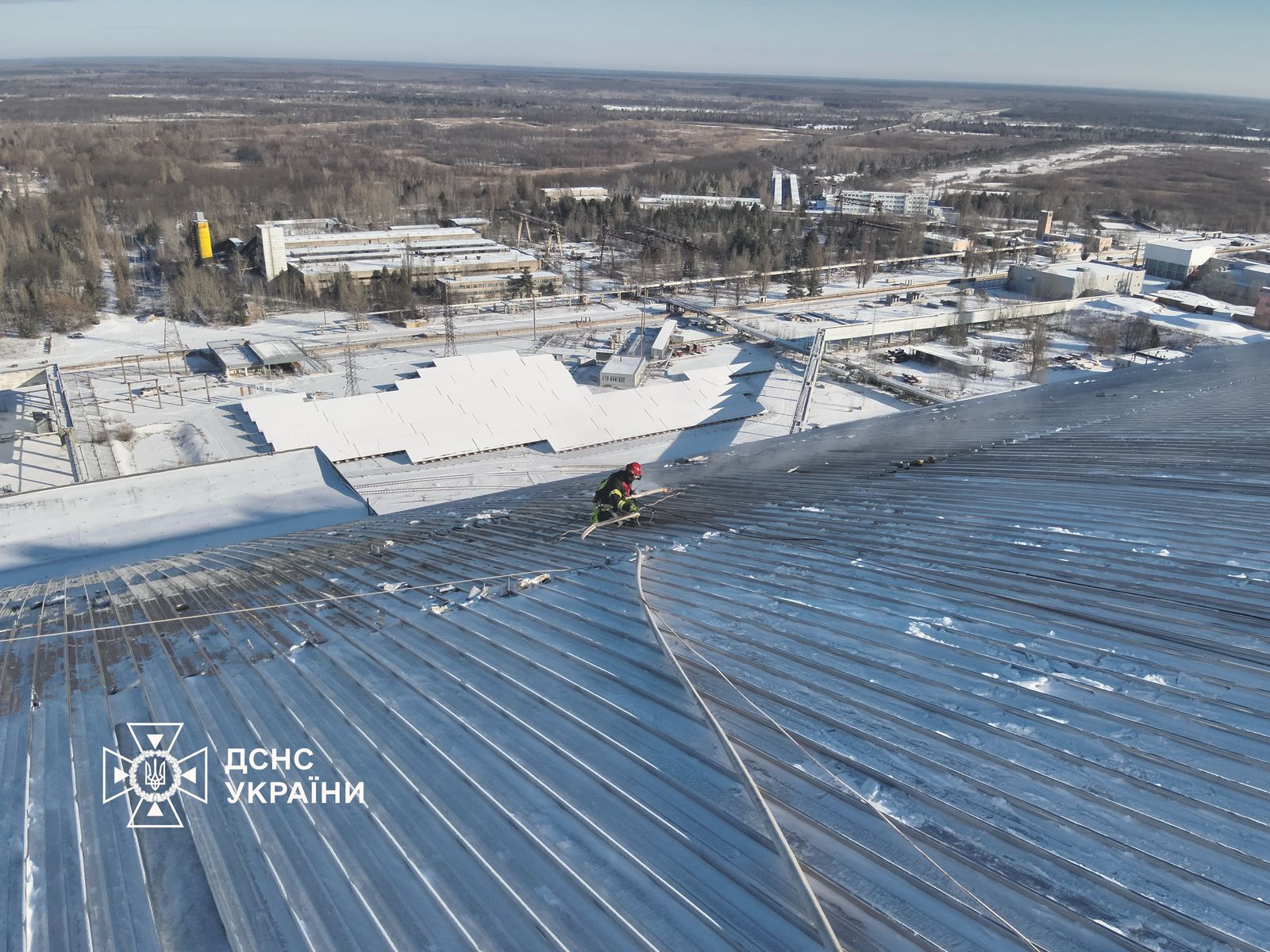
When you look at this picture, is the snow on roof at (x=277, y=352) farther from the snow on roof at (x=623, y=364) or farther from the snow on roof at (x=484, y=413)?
the snow on roof at (x=623, y=364)

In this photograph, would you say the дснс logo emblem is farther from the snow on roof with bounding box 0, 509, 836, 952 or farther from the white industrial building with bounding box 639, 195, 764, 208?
the white industrial building with bounding box 639, 195, 764, 208

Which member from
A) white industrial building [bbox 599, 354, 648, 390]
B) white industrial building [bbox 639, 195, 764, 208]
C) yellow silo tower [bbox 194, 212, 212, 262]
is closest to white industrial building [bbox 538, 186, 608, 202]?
white industrial building [bbox 639, 195, 764, 208]

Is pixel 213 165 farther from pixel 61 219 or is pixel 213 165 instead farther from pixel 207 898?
pixel 207 898

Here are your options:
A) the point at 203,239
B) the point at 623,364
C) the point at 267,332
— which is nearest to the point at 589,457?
the point at 623,364

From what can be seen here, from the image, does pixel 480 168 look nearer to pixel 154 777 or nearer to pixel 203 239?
pixel 203 239

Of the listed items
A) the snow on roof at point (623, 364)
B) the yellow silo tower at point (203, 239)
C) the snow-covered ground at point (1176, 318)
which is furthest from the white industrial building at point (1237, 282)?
the yellow silo tower at point (203, 239)
